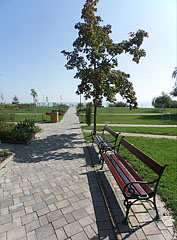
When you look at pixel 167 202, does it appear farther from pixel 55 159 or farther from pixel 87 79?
pixel 87 79

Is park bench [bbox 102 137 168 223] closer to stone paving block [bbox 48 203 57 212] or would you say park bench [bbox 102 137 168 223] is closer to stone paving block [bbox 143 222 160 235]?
stone paving block [bbox 143 222 160 235]

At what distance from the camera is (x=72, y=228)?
2.23m

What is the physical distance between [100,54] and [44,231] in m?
6.62

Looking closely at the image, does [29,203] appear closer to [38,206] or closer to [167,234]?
[38,206]

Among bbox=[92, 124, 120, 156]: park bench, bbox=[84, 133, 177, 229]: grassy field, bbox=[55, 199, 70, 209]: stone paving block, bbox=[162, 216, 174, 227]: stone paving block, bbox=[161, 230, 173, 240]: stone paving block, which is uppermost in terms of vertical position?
bbox=[92, 124, 120, 156]: park bench

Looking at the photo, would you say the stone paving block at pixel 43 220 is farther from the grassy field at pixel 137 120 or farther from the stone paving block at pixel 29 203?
the grassy field at pixel 137 120

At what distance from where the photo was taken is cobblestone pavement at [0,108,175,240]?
7.09ft

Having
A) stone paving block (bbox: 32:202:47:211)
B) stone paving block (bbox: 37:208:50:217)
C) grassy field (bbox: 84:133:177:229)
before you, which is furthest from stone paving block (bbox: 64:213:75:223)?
grassy field (bbox: 84:133:177:229)

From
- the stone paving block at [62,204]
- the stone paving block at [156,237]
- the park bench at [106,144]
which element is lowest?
the stone paving block at [156,237]

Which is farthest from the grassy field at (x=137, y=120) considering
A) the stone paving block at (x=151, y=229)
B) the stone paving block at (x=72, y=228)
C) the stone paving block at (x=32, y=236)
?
the stone paving block at (x=32, y=236)

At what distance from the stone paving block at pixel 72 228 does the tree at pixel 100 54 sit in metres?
5.18

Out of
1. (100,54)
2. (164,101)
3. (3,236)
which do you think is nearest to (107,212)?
(3,236)

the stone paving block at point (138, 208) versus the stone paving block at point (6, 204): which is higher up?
the stone paving block at point (138, 208)

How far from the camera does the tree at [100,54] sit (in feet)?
21.3
